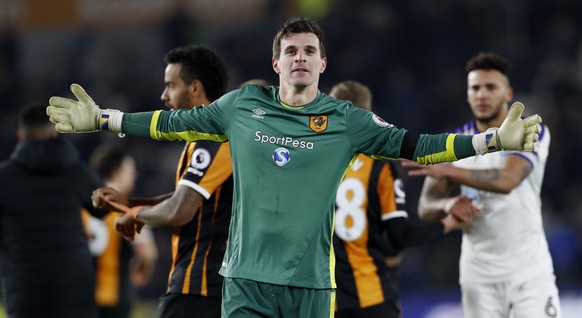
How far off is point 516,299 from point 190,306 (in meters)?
2.38

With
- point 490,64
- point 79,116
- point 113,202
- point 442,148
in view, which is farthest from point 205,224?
point 490,64

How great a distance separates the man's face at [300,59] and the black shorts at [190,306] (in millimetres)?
1565

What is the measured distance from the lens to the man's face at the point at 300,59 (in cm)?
515

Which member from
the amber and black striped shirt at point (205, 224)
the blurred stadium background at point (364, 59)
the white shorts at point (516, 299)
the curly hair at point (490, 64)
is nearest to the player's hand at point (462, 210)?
the white shorts at point (516, 299)

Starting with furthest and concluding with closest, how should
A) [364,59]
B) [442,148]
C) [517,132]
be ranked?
[364,59] < [442,148] < [517,132]

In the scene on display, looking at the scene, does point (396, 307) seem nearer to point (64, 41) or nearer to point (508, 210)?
point (508, 210)

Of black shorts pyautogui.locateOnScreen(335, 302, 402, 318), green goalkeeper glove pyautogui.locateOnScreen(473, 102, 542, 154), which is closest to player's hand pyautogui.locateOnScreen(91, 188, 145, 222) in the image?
black shorts pyautogui.locateOnScreen(335, 302, 402, 318)

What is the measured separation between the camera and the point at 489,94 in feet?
24.0

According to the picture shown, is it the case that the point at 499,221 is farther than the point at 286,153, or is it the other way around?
the point at 499,221

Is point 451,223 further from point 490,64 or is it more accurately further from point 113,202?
point 113,202

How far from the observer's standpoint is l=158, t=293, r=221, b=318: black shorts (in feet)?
19.9

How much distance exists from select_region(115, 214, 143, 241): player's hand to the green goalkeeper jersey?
1107 millimetres

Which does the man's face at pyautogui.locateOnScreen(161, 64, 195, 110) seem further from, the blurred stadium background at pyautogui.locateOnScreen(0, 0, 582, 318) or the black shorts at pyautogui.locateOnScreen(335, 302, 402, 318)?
the blurred stadium background at pyautogui.locateOnScreen(0, 0, 582, 318)

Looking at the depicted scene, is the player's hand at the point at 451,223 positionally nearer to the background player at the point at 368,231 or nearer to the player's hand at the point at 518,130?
the background player at the point at 368,231
